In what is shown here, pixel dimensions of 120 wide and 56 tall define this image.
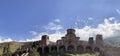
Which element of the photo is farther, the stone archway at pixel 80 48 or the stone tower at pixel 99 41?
the stone tower at pixel 99 41

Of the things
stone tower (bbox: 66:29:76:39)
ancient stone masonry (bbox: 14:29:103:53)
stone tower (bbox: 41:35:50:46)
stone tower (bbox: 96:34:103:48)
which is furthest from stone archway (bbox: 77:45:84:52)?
stone tower (bbox: 41:35:50:46)

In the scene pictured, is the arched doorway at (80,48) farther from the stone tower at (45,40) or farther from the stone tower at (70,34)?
the stone tower at (45,40)

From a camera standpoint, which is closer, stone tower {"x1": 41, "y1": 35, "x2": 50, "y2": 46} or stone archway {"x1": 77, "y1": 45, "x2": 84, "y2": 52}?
stone archway {"x1": 77, "y1": 45, "x2": 84, "y2": 52}

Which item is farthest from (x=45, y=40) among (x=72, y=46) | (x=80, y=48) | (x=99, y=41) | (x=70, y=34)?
(x=99, y=41)

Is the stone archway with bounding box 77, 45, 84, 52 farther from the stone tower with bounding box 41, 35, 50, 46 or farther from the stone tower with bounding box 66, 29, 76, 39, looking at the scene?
the stone tower with bounding box 41, 35, 50, 46

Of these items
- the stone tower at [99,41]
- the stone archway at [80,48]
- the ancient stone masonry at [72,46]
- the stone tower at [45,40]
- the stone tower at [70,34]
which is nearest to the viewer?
the stone archway at [80,48]

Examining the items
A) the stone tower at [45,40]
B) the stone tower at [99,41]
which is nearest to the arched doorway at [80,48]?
the stone tower at [99,41]

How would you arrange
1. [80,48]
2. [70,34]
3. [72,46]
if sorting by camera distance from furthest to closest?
[70,34]
[72,46]
[80,48]

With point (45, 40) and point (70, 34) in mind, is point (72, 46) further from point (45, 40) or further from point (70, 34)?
point (45, 40)

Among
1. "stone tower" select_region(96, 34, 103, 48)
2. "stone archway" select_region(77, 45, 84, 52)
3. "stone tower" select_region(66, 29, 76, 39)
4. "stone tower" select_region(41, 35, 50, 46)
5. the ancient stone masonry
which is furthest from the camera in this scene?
"stone tower" select_region(66, 29, 76, 39)

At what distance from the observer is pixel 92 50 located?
508ft

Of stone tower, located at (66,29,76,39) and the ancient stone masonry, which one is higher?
stone tower, located at (66,29,76,39)

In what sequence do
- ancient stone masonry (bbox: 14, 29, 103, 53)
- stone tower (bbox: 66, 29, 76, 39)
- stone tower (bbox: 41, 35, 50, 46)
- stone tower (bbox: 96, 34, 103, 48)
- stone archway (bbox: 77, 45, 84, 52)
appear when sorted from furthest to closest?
stone tower (bbox: 66, 29, 76, 39) < stone tower (bbox: 41, 35, 50, 46) < stone tower (bbox: 96, 34, 103, 48) < ancient stone masonry (bbox: 14, 29, 103, 53) < stone archway (bbox: 77, 45, 84, 52)

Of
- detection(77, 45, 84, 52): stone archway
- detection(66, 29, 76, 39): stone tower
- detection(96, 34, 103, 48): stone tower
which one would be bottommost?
detection(77, 45, 84, 52): stone archway
